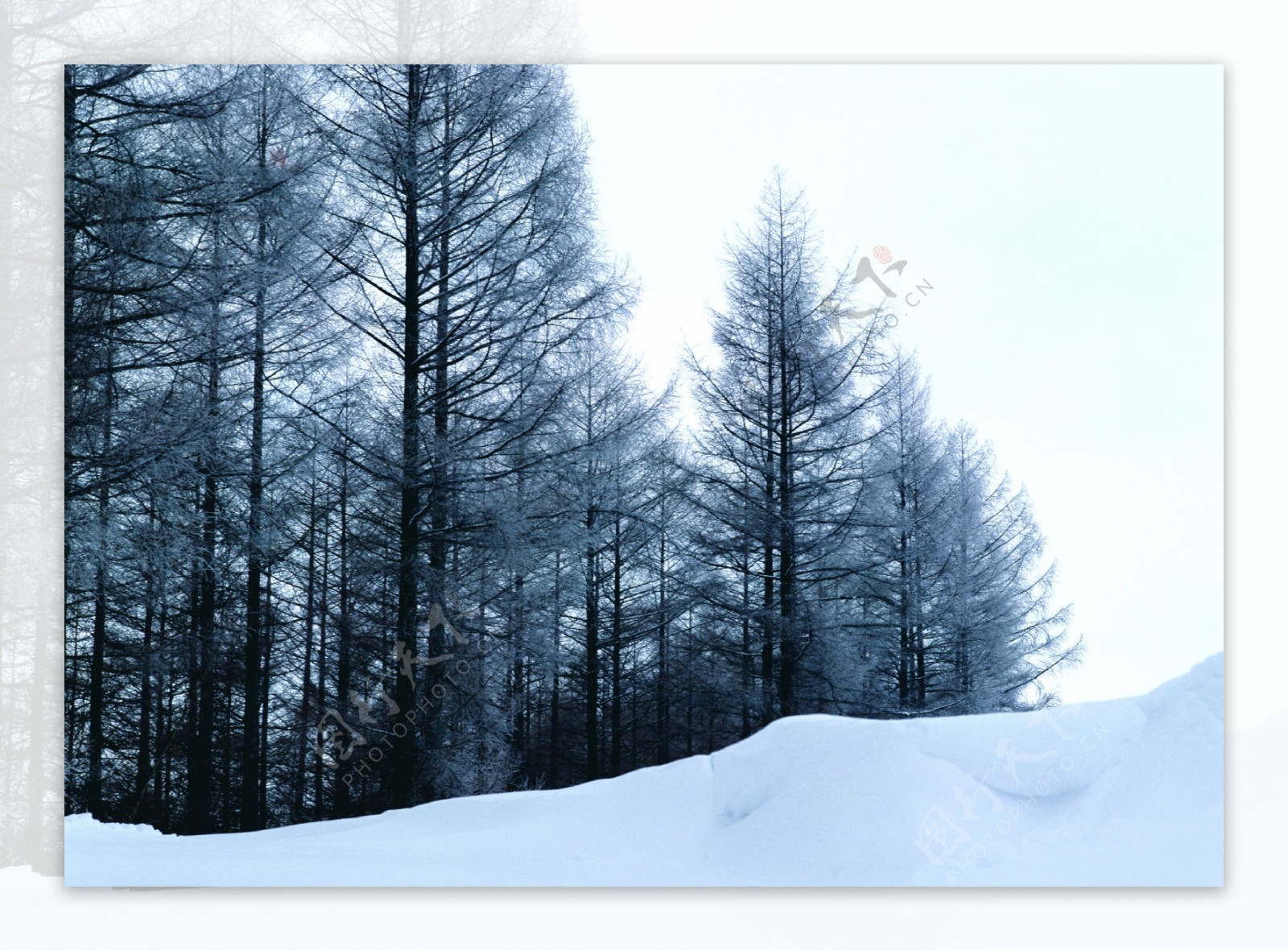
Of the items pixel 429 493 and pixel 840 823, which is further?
pixel 429 493

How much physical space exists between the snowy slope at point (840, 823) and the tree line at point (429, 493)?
13 cm

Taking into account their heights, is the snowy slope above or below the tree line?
below

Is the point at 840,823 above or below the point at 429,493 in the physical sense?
below

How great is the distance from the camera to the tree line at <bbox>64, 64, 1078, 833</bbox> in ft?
13.8

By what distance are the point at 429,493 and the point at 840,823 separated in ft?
7.65

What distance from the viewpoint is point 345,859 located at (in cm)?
411

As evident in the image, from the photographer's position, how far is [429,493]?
4.34m

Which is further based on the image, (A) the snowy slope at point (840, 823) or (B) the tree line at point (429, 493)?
(B) the tree line at point (429, 493)

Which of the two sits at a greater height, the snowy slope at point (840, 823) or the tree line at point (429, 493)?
the tree line at point (429, 493)

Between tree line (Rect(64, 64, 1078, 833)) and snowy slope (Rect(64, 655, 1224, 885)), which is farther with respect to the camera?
tree line (Rect(64, 64, 1078, 833))

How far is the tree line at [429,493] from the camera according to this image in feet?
13.8

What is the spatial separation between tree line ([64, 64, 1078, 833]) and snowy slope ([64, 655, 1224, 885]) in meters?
0.13

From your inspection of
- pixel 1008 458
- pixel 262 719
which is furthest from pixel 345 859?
pixel 1008 458
